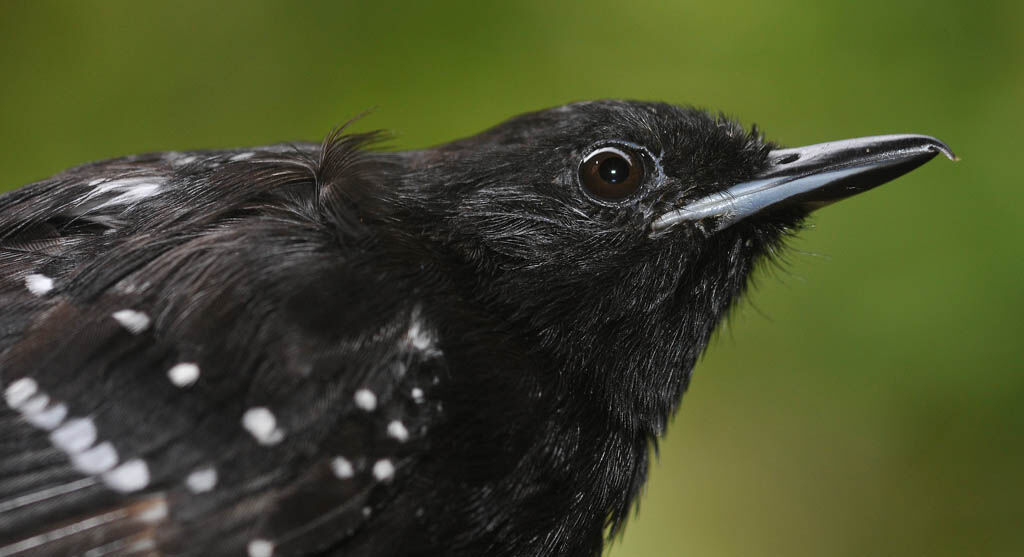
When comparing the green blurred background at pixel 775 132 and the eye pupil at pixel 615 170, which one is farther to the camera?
the green blurred background at pixel 775 132

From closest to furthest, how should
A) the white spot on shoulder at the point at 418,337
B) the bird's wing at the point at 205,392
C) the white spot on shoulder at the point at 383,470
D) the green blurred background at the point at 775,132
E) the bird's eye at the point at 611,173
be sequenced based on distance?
the bird's wing at the point at 205,392 → the white spot on shoulder at the point at 383,470 → the white spot on shoulder at the point at 418,337 → the bird's eye at the point at 611,173 → the green blurred background at the point at 775,132

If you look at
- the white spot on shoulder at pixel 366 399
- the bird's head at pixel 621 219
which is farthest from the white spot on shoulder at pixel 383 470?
the bird's head at pixel 621 219

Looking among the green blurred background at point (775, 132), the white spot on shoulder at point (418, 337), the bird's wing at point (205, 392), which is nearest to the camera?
the bird's wing at point (205, 392)

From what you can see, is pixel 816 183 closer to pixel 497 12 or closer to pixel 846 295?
pixel 846 295

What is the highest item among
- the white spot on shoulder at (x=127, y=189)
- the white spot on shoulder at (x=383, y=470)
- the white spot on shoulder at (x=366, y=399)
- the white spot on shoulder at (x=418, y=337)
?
the white spot on shoulder at (x=127, y=189)

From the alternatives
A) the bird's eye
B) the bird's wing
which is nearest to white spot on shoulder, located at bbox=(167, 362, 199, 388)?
the bird's wing

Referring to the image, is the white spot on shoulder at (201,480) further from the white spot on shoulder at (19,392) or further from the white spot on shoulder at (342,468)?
the white spot on shoulder at (19,392)

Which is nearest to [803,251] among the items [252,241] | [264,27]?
[252,241]

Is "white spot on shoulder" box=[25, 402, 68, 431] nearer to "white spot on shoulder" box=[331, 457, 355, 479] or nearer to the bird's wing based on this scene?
the bird's wing
